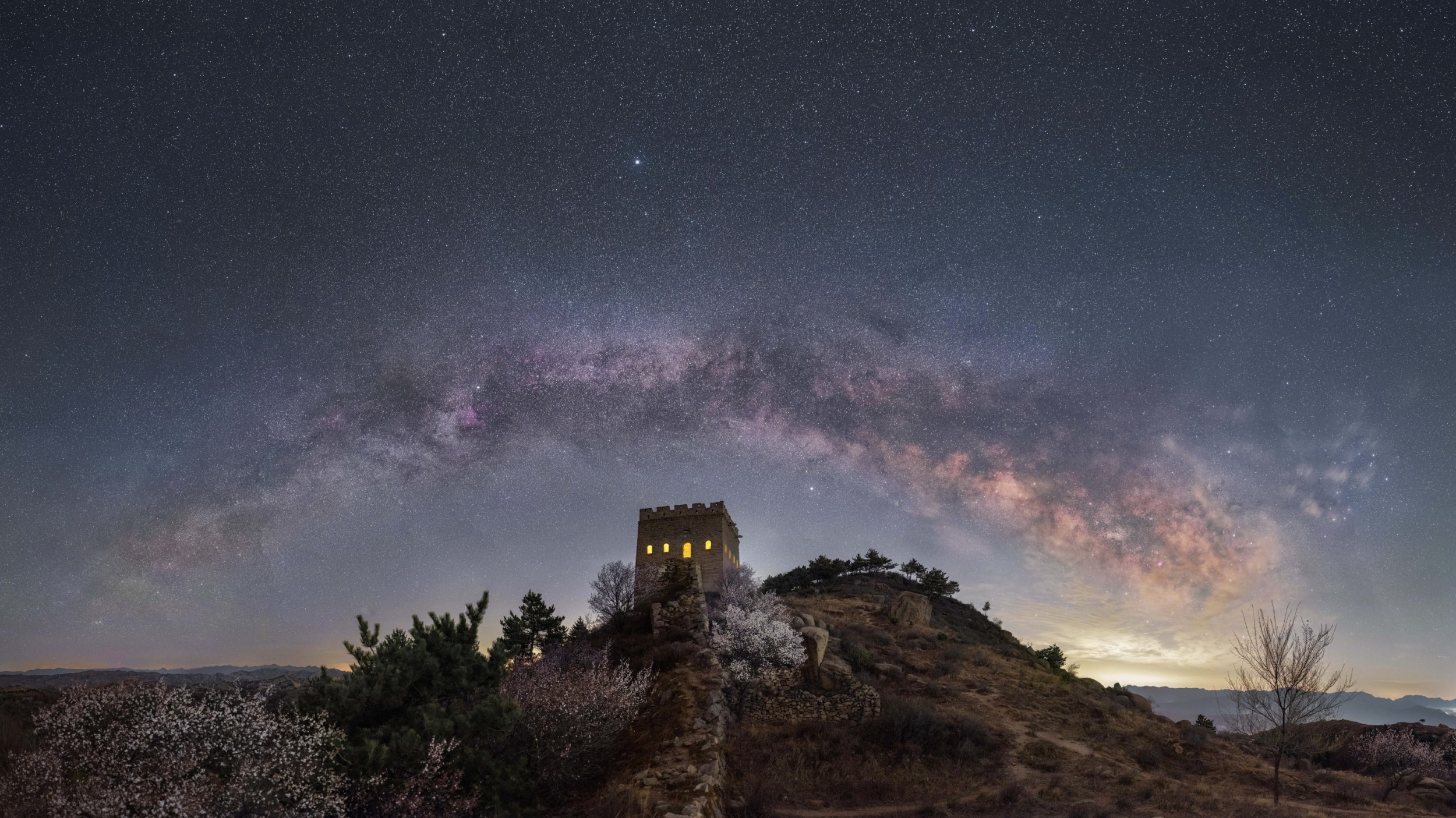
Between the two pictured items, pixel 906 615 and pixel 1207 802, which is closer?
pixel 1207 802

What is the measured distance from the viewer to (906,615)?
46.9 meters

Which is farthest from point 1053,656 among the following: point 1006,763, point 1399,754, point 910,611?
point 1006,763

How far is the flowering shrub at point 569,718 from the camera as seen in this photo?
17984 millimetres

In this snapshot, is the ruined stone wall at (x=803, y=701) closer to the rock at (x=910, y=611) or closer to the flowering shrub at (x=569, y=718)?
the flowering shrub at (x=569, y=718)

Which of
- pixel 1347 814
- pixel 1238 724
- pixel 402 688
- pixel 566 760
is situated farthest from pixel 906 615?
pixel 402 688

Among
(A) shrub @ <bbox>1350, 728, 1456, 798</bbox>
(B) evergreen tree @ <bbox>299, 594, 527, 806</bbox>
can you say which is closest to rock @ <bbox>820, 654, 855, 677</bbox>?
(B) evergreen tree @ <bbox>299, 594, 527, 806</bbox>

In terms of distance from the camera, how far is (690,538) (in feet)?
187

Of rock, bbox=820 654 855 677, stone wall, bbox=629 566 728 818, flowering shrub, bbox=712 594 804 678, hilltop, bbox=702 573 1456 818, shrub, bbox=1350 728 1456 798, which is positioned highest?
flowering shrub, bbox=712 594 804 678

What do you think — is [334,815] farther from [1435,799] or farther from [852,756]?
[1435,799]

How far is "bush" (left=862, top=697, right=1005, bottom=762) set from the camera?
2264 centimetres

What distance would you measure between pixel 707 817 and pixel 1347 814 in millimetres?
18065

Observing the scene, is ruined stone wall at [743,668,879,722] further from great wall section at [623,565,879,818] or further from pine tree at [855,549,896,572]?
pine tree at [855,549,896,572]

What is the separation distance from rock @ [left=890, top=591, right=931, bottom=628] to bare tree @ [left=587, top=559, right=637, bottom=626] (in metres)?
19.3

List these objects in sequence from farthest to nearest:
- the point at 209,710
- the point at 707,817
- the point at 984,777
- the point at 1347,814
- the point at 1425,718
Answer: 1. the point at 1425,718
2. the point at 984,777
3. the point at 1347,814
4. the point at 707,817
5. the point at 209,710
